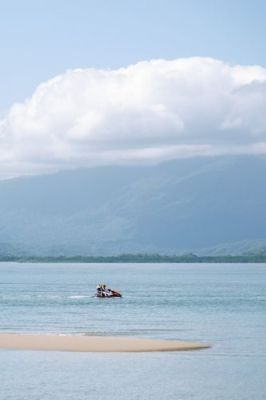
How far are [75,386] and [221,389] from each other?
810 centimetres

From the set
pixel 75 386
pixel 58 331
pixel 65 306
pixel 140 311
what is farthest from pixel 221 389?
pixel 65 306

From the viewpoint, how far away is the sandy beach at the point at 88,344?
74125 mm

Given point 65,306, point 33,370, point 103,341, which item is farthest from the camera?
point 65,306

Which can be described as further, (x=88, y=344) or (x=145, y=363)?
(x=88, y=344)

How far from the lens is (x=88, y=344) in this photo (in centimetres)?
7675

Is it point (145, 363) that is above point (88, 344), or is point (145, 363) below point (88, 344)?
below

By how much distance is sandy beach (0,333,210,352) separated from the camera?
74125 millimetres

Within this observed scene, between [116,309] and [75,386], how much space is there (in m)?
71.5

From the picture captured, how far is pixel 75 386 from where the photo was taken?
185 feet

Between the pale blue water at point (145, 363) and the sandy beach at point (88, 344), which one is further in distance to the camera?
the sandy beach at point (88, 344)

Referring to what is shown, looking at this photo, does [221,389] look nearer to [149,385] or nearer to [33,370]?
[149,385]

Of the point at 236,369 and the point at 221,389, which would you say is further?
the point at 236,369

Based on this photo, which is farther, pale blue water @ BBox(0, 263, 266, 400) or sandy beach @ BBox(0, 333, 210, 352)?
sandy beach @ BBox(0, 333, 210, 352)

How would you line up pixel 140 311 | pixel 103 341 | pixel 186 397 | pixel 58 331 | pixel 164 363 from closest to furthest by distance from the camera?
pixel 186 397
pixel 164 363
pixel 103 341
pixel 58 331
pixel 140 311
